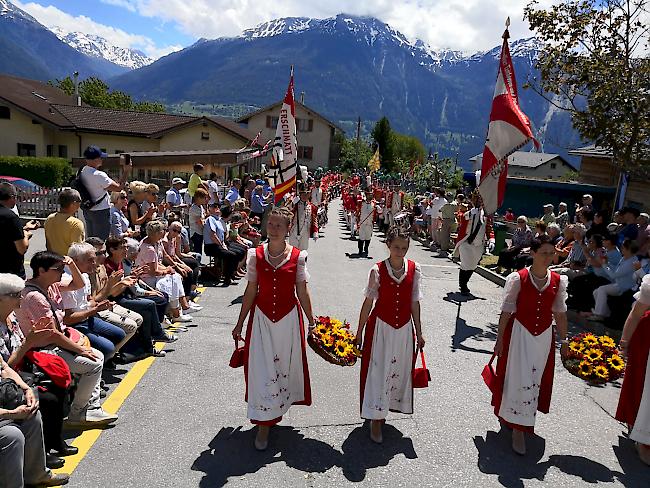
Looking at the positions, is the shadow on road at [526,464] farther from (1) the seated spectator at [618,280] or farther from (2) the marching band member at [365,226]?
(2) the marching band member at [365,226]

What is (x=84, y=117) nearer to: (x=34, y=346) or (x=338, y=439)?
(x=34, y=346)

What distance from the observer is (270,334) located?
4.70 meters

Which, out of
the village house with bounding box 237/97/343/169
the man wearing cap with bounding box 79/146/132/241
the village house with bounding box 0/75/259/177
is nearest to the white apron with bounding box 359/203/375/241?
the man wearing cap with bounding box 79/146/132/241

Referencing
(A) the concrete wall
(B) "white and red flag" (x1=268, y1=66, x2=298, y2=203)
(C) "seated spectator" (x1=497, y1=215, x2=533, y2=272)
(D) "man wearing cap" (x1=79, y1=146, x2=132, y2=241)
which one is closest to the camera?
(D) "man wearing cap" (x1=79, y1=146, x2=132, y2=241)

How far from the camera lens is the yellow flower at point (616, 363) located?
512 cm

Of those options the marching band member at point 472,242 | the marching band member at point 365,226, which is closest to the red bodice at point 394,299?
the marching band member at point 472,242

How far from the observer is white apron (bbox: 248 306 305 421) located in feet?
15.3

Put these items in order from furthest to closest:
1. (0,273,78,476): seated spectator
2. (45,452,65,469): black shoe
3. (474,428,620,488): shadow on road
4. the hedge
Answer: the hedge < (474,428,620,488): shadow on road < (45,452,65,469): black shoe < (0,273,78,476): seated spectator

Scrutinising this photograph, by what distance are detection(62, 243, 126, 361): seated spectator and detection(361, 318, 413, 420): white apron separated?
2.63 meters

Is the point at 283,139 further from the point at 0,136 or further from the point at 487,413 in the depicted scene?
the point at 0,136

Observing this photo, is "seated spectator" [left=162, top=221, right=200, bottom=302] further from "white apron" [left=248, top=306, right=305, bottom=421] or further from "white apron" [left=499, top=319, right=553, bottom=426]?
"white apron" [left=499, top=319, right=553, bottom=426]

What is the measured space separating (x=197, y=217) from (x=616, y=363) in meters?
7.83

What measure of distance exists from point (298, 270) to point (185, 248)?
561 centimetres

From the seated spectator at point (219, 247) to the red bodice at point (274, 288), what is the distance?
6072 millimetres
